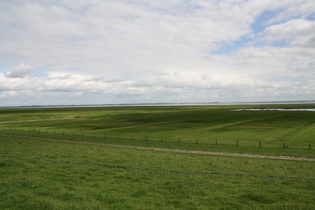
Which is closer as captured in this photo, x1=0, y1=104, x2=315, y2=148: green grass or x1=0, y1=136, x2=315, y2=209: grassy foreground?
x1=0, y1=136, x2=315, y2=209: grassy foreground

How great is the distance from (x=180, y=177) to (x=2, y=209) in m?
9.43

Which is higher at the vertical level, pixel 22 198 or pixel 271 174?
pixel 22 198

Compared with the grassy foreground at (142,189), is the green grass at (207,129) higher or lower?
lower

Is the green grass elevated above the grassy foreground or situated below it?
below

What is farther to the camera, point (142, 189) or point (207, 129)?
point (207, 129)

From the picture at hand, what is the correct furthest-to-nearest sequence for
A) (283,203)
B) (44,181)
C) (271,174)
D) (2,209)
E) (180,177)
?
1. (271,174)
2. (180,177)
3. (44,181)
4. (283,203)
5. (2,209)

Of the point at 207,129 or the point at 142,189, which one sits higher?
the point at 142,189

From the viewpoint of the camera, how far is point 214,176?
639 inches

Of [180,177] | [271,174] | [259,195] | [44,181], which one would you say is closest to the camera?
[259,195]

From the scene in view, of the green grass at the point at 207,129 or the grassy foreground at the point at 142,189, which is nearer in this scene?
the grassy foreground at the point at 142,189

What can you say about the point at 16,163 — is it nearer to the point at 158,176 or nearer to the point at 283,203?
the point at 158,176

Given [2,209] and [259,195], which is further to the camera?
[259,195]

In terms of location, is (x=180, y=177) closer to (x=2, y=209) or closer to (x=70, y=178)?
(x=70, y=178)

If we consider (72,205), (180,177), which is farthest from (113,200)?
(180,177)
